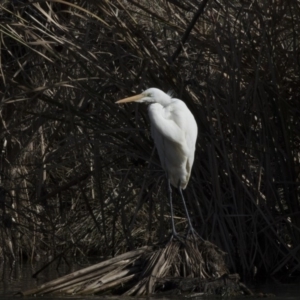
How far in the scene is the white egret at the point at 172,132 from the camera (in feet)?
20.1

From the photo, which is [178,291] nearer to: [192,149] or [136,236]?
[192,149]

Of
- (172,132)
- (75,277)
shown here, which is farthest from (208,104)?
(75,277)

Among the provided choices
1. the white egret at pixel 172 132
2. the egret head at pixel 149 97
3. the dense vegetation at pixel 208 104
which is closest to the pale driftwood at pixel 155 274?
the white egret at pixel 172 132

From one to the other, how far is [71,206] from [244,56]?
2945 mm

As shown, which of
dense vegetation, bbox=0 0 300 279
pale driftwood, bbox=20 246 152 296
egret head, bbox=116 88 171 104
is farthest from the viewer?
dense vegetation, bbox=0 0 300 279

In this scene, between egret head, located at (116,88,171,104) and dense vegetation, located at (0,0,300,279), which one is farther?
dense vegetation, located at (0,0,300,279)

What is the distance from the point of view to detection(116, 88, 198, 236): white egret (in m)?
6.12

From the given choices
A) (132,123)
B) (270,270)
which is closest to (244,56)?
(132,123)

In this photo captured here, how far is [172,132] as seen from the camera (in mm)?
6230

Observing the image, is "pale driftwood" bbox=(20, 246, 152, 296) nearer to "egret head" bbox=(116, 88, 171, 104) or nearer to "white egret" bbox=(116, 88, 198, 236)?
"white egret" bbox=(116, 88, 198, 236)

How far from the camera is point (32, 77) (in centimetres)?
787

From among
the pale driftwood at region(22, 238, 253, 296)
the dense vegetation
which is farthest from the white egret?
the pale driftwood at region(22, 238, 253, 296)

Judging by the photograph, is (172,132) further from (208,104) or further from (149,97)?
(208,104)

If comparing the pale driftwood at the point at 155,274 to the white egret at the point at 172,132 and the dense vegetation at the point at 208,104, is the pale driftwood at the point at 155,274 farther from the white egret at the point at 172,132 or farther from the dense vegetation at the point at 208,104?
the dense vegetation at the point at 208,104
